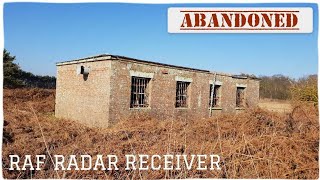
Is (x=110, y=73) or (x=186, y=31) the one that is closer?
(x=186, y=31)

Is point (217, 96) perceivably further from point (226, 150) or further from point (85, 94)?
point (226, 150)

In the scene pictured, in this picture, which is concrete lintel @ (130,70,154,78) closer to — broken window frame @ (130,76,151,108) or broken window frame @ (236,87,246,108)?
broken window frame @ (130,76,151,108)

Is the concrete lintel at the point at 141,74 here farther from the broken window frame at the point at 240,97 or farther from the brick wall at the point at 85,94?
the broken window frame at the point at 240,97

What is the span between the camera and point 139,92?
8344mm

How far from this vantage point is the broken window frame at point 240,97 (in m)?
12.2

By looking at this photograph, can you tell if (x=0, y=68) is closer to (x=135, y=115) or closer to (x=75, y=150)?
(x=75, y=150)

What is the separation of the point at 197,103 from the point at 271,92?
2221 mm

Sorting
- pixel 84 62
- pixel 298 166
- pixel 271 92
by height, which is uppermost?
pixel 84 62

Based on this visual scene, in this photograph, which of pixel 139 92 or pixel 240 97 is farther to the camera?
pixel 240 97

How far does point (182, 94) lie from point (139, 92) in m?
1.79

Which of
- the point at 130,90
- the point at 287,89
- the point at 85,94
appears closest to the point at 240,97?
the point at 287,89

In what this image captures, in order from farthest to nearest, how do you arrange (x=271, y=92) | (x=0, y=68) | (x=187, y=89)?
(x=187, y=89) → (x=271, y=92) → (x=0, y=68)

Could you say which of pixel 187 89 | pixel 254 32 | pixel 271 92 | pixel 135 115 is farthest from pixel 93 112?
pixel 254 32

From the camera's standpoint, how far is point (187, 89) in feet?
32.2
